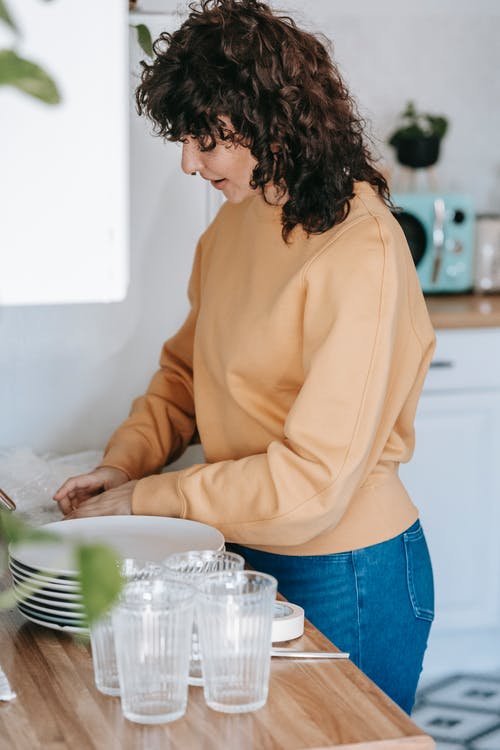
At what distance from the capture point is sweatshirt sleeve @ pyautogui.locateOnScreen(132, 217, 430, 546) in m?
1.22

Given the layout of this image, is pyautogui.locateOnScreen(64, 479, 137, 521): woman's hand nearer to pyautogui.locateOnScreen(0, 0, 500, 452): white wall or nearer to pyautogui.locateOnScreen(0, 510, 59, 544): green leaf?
pyautogui.locateOnScreen(0, 0, 500, 452): white wall

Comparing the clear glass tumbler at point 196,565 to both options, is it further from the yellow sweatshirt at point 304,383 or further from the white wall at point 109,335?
the white wall at point 109,335

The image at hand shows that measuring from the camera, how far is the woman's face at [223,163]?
1295mm

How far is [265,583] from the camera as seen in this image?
3.09 feet

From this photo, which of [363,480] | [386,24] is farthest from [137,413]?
[386,24]

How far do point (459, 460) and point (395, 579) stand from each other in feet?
4.53

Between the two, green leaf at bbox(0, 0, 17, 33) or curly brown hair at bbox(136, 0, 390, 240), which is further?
curly brown hair at bbox(136, 0, 390, 240)

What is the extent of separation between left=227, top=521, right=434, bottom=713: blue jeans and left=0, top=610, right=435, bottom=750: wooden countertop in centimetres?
34

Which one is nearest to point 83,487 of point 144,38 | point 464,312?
point 144,38

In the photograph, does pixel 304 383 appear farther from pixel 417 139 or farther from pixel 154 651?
pixel 417 139

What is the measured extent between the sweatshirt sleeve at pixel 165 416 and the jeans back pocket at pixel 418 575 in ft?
1.47

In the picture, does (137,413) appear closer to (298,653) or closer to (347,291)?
(347,291)

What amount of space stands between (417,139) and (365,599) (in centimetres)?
197

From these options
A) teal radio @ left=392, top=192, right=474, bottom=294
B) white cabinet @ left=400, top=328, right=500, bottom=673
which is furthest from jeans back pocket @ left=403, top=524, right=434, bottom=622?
teal radio @ left=392, top=192, right=474, bottom=294
